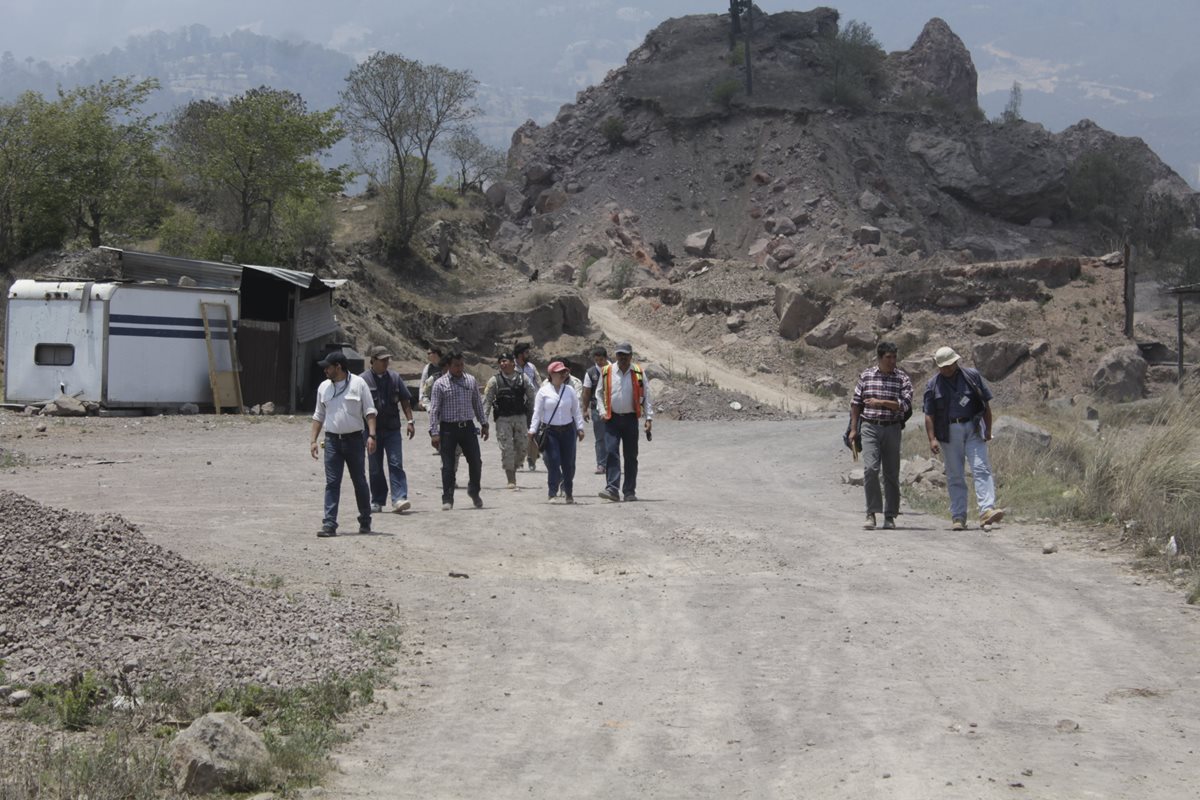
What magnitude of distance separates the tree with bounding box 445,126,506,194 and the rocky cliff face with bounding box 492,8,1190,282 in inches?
68.2

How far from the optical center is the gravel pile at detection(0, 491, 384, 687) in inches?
267

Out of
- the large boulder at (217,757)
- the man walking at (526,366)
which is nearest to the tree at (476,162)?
the man walking at (526,366)

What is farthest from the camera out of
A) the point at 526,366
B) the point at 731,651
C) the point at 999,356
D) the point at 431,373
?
the point at 999,356

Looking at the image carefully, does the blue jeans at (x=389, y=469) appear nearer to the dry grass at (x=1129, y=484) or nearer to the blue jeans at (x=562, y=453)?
the blue jeans at (x=562, y=453)

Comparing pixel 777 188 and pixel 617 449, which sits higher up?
pixel 777 188

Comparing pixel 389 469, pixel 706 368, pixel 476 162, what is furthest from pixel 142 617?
pixel 476 162

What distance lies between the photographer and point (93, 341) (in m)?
25.5

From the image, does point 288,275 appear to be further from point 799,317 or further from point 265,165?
point 799,317

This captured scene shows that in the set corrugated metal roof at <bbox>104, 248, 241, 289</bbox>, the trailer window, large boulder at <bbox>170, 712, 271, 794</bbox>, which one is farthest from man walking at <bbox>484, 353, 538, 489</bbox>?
corrugated metal roof at <bbox>104, 248, 241, 289</bbox>

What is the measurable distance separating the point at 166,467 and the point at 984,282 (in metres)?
37.0

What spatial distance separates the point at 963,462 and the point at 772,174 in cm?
6623

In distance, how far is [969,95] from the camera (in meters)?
104

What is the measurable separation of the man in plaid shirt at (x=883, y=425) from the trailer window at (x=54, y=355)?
18.5 m

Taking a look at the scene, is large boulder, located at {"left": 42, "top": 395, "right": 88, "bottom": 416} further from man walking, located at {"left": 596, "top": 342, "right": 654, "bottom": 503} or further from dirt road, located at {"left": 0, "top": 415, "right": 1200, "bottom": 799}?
man walking, located at {"left": 596, "top": 342, "right": 654, "bottom": 503}
